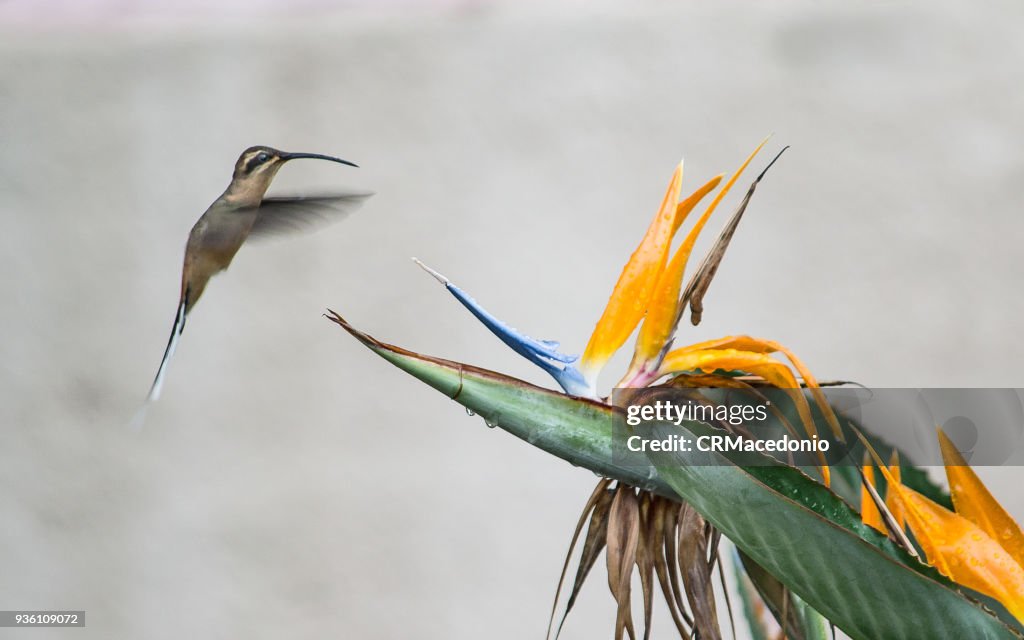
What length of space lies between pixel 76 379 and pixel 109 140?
366 millimetres

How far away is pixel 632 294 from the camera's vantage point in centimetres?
52

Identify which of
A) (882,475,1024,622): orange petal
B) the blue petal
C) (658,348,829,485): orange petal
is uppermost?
the blue petal

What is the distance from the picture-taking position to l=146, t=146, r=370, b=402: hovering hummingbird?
678 millimetres

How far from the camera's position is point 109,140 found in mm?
1559

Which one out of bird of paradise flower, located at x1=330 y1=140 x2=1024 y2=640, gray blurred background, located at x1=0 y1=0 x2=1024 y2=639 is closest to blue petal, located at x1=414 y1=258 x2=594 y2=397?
bird of paradise flower, located at x1=330 y1=140 x2=1024 y2=640

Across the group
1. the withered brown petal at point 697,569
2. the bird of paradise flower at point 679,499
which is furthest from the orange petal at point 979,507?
the withered brown petal at point 697,569

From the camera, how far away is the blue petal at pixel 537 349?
50cm

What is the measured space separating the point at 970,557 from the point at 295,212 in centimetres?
51

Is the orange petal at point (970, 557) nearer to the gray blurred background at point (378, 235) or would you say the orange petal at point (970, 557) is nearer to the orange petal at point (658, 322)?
the orange petal at point (658, 322)

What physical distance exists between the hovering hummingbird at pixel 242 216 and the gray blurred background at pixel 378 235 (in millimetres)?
738

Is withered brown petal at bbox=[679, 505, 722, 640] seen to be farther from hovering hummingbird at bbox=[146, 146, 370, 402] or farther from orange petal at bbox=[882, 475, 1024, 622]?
hovering hummingbird at bbox=[146, 146, 370, 402]

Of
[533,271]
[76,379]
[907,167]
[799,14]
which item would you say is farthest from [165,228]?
[907,167]

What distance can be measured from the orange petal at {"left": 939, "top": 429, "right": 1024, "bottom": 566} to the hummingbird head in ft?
1.32

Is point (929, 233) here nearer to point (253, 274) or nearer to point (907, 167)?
point (907, 167)
